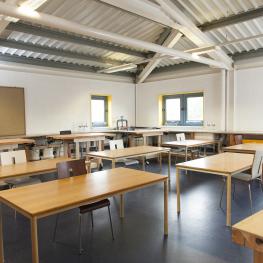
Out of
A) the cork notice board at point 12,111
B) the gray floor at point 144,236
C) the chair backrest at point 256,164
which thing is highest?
the cork notice board at point 12,111

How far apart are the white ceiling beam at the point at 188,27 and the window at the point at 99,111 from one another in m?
4.08

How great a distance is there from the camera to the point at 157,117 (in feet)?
31.4

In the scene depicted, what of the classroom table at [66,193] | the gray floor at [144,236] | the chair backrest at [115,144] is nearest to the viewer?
the classroom table at [66,193]

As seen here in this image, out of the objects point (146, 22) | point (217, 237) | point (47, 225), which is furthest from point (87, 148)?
point (217, 237)

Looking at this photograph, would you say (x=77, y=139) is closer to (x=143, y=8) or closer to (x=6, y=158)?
(x=6, y=158)

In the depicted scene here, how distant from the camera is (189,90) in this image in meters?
8.64

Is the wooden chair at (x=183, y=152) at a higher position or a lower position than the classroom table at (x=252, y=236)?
lower

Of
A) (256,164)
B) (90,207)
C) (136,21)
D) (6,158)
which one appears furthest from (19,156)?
(136,21)

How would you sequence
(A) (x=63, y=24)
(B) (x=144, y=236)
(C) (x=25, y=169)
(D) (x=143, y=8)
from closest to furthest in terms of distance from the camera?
(B) (x=144, y=236) < (C) (x=25, y=169) < (A) (x=63, y=24) < (D) (x=143, y=8)

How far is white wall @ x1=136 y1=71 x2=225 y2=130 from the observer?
795 centimetres

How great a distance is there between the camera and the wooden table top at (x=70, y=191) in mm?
1989

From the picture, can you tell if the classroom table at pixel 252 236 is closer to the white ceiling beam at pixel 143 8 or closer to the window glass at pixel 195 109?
the white ceiling beam at pixel 143 8

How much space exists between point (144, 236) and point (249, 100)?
18.9 feet

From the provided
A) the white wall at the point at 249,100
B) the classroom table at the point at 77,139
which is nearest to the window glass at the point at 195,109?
the white wall at the point at 249,100
